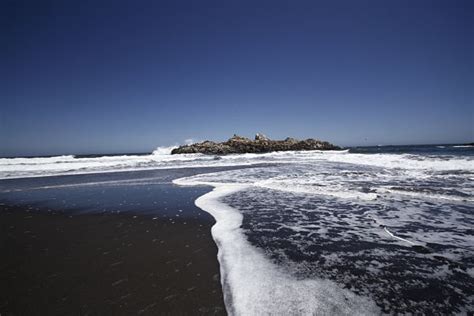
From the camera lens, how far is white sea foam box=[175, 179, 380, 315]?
2.06 meters

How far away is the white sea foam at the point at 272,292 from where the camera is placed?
2.06m

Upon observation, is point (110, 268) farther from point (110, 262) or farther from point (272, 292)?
point (272, 292)

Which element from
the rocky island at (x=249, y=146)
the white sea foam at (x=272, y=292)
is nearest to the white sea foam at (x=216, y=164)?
the white sea foam at (x=272, y=292)

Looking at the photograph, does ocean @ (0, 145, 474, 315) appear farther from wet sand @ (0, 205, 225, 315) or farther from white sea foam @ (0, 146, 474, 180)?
white sea foam @ (0, 146, 474, 180)

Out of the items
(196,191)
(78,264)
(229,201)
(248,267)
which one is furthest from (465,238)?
(196,191)

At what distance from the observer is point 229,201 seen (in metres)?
6.39

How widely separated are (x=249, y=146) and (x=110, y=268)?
48.0 metres

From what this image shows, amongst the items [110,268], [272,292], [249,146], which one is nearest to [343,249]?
[272,292]

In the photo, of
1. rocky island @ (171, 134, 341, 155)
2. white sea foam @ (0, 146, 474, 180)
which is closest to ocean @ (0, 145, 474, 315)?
white sea foam @ (0, 146, 474, 180)

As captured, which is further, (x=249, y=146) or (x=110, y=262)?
(x=249, y=146)

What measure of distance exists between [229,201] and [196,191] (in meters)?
1.93

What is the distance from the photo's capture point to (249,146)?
50.6 meters

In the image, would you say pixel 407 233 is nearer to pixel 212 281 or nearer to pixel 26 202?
pixel 212 281

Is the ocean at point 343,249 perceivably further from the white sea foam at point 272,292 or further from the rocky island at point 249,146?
the rocky island at point 249,146
